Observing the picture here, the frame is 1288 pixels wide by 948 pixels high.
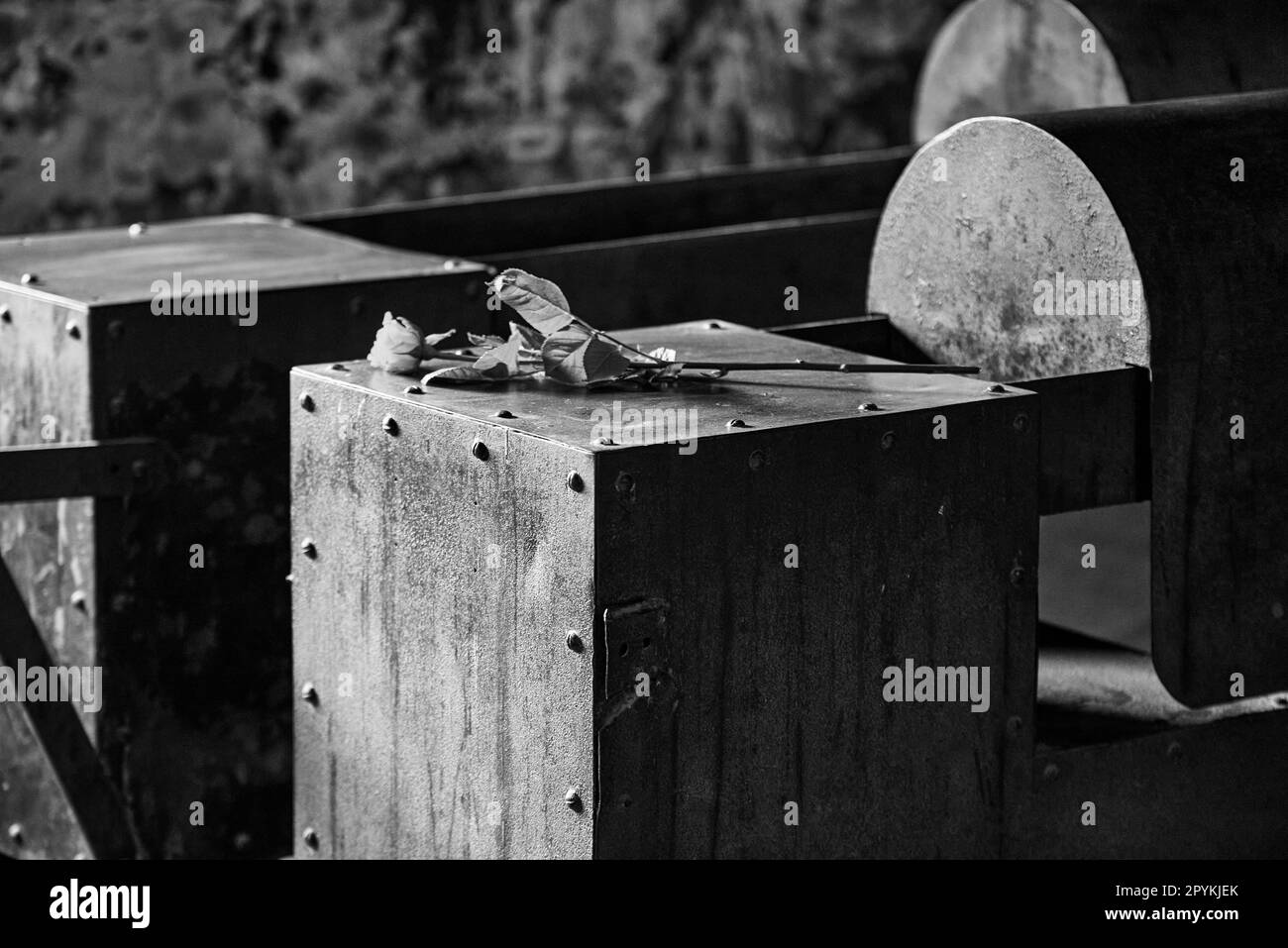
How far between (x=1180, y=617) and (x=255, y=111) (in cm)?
401

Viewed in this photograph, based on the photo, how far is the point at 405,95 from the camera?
630cm

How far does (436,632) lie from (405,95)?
4264 millimetres

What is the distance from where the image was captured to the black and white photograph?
2.18 m

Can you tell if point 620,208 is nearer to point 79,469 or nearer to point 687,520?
point 79,469

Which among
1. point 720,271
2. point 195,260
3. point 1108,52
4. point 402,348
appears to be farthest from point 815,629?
point 1108,52

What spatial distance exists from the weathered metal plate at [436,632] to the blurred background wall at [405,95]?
3425 mm

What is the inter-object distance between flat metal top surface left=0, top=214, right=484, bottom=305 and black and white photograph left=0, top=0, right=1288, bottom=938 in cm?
2

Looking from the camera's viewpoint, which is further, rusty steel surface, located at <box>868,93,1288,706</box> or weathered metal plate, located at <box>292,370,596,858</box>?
rusty steel surface, located at <box>868,93,1288,706</box>

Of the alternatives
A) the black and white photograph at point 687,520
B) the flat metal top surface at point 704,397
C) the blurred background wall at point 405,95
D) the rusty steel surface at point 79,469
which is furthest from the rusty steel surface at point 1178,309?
the blurred background wall at point 405,95

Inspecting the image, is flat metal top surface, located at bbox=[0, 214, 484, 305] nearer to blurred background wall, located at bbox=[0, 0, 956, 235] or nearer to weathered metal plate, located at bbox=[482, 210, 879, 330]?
weathered metal plate, located at bbox=[482, 210, 879, 330]

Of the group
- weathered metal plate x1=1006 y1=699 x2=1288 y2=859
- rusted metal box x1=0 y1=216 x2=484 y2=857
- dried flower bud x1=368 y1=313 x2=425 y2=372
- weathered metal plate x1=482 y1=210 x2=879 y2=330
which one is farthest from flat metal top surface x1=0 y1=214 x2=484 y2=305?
weathered metal plate x1=1006 y1=699 x2=1288 y2=859

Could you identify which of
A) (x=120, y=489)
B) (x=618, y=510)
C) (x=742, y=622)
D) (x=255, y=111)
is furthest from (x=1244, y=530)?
(x=255, y=111)

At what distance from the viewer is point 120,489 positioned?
9.77 ft

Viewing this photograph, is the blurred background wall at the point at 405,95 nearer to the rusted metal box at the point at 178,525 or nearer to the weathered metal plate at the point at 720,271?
the weathered metal plate at the point at 720,271
